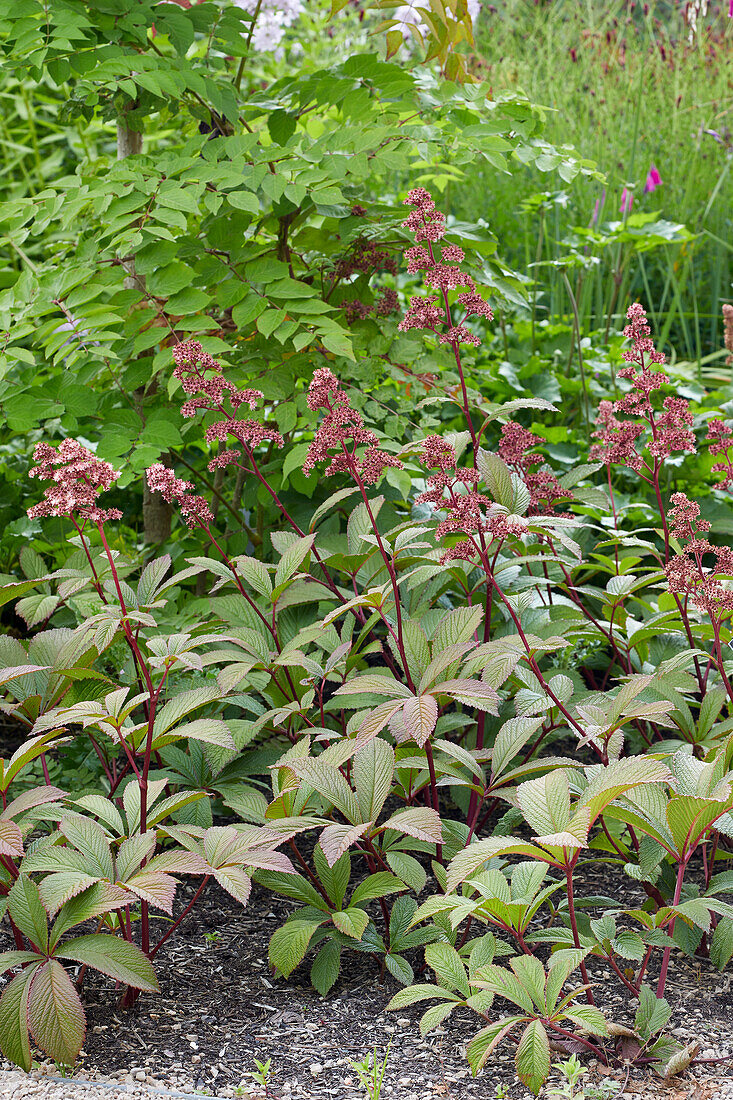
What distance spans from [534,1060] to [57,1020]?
62 centimetres

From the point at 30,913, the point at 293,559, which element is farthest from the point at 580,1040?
the point at 293,559

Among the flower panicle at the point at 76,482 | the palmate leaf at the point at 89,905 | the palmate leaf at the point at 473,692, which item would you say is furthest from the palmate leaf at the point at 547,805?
the flower panicle at the point at 76,482

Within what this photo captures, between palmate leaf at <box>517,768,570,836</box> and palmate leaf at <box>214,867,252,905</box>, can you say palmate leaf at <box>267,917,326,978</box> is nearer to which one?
palmate leaf at <box>214,867,252,905</box>

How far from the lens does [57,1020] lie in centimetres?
125

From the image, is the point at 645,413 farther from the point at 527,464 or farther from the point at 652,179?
the point at 652,179

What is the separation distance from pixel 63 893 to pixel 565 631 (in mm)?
1043

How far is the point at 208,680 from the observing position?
1.99 meters

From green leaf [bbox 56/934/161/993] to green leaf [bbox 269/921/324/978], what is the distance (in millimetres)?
200

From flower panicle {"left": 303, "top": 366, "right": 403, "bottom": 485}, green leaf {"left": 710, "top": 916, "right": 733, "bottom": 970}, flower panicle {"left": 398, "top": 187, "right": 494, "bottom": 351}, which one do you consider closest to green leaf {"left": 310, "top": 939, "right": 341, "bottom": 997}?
green leaf {"left": 710, "top": 916, "right": 733, "bottom": 970}

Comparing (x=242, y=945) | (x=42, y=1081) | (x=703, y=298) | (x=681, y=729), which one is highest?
(x=703, y=298)

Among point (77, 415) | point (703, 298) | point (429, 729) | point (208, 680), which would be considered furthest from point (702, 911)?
point (703, 298)

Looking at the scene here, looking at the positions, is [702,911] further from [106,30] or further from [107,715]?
[106,30]

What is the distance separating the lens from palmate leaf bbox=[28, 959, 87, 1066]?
1.24 metres

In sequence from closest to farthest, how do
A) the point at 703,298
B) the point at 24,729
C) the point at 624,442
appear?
the point at 624,442 → the point at 24,729 → the point at 703,298
